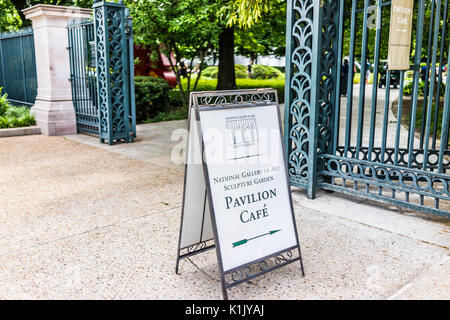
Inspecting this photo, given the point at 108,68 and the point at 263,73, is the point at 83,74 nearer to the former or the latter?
the point at 108,68

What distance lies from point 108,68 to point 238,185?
21.4 ft

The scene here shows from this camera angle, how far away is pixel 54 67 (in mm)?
10094

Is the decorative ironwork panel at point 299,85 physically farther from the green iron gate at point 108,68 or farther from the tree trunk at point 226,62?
the tree trunk at point 226,62

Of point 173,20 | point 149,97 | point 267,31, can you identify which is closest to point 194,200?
point 173,20

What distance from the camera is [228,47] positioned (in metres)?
15.5

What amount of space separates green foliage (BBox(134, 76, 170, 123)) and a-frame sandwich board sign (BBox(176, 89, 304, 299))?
30.8ft

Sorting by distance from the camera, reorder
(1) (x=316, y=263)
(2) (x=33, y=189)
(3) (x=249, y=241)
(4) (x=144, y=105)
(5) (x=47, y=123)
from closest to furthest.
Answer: (3) (x=249, y=241)
(1) (x=316, y=263)
(2) (x=33, y=189)
(5) (x=47, y=123)
(4) (x=144, y=105)

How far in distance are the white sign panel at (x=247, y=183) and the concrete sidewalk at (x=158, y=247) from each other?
13.1 inches

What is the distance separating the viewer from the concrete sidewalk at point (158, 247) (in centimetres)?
317

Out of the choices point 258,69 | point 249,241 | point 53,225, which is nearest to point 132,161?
point 53,225

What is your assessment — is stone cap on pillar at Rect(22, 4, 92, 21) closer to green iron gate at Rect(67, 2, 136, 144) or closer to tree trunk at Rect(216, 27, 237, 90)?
green iron gate at Rect(67, 2, 136, 144)
